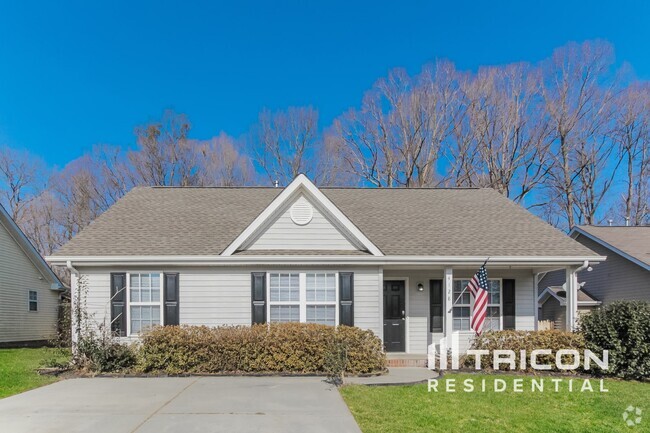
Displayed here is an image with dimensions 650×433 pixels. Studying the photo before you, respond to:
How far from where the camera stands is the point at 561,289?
19.0 m

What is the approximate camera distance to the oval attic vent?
38.4 ft

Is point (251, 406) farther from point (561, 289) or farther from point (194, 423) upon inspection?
point (561, 289)

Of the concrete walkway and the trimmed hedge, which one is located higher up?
the trimmed hedge

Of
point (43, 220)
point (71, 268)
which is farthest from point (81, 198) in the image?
point (71, 268)

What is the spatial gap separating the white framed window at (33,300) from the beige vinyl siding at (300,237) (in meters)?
11.9

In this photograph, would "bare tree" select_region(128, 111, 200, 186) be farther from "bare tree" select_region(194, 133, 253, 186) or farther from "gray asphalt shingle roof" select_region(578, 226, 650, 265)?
"gray asphalt shingle roof" select_region(578, 226, 650, 265)

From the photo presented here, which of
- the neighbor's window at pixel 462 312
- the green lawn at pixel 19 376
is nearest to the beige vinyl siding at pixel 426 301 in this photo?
the neighbor's window at pixel 462 312

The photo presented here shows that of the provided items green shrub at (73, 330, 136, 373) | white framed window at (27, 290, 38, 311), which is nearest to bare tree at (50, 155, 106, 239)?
white framed window at (27, 290, 38, 311)

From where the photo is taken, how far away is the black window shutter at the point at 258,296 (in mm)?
11211

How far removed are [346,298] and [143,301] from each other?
485 centimetres

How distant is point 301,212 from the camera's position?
1173 centimetres

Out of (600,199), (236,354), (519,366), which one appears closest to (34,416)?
(236,354)

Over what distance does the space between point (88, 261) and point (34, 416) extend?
510 centimetres

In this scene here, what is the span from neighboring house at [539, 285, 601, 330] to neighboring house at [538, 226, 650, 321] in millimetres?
66
